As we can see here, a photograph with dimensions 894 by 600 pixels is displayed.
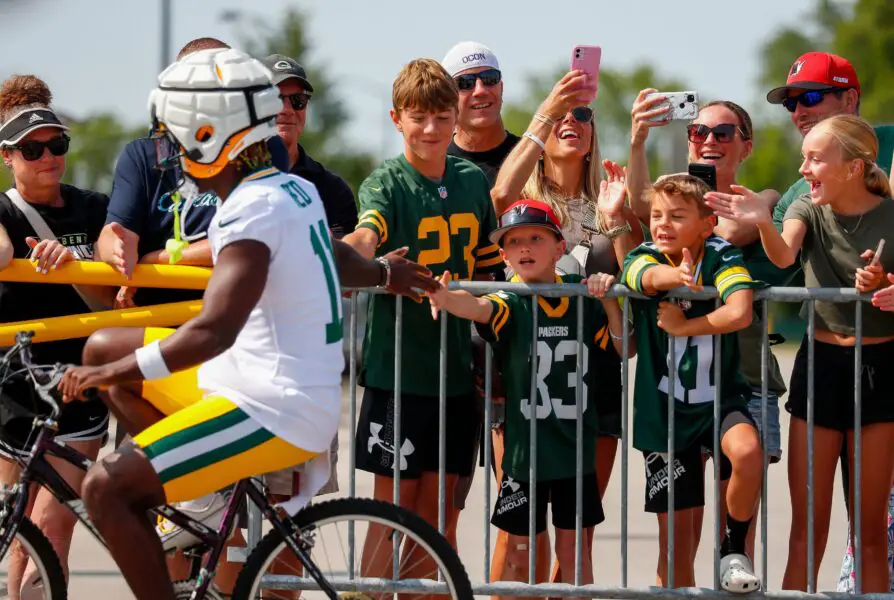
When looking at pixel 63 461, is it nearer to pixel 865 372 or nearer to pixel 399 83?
pixel 399 83

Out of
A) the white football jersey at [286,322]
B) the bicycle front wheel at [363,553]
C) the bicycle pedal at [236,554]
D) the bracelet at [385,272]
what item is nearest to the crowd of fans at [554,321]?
the bracelet at [385,272]

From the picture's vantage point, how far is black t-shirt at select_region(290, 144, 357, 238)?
248 inches

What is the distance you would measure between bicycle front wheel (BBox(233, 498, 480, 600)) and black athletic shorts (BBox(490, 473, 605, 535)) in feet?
2.24

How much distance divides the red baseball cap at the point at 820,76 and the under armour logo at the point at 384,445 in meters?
2.44

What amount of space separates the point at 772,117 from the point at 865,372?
7693cm

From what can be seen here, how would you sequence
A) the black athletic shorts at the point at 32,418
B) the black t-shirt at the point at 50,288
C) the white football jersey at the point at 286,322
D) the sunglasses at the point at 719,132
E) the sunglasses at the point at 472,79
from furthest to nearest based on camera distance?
1. the sunglasses at the point at 472,79
2. the sunglasses at the point at 719,132
3. the black t-shirt at the point at 50,288
4. the black athletic shorts at the point at 32,418
5. the white football jersey at the point at 286,322

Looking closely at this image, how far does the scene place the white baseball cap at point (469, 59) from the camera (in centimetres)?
680

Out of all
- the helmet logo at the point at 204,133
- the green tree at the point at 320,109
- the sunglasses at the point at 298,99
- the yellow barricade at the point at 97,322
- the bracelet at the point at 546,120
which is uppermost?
the green tree at the point at 320,109

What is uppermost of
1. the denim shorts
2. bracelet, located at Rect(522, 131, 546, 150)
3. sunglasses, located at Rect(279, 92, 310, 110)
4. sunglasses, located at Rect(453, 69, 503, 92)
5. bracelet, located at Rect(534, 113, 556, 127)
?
sunglasses, located at Rect(453, 69, 503, 92)

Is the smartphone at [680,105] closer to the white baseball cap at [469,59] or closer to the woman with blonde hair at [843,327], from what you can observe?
the woman with blonde hair at [843,327]

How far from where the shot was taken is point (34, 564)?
489cm

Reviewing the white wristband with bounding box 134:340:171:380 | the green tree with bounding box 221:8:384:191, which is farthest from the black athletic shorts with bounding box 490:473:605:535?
the green tree with bounding box 221:8:384:191

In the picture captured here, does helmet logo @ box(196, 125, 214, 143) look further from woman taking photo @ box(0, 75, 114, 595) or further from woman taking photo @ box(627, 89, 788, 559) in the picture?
woman taking photo @ box(627, 89, 788, 559)

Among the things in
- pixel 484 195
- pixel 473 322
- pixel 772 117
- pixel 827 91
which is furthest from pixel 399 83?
pixel 772 117
